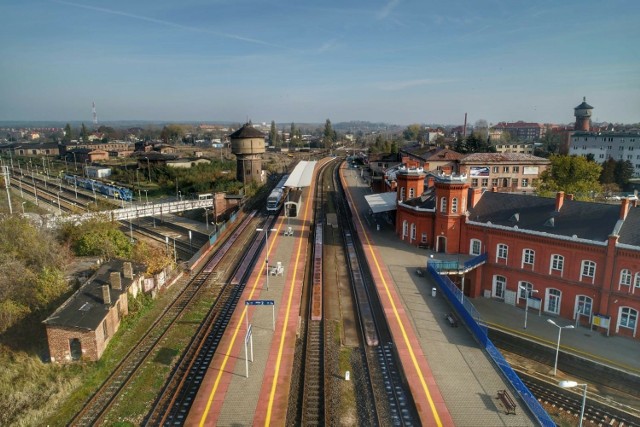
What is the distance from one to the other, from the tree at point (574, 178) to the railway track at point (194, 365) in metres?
47.5

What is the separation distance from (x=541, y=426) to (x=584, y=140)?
104 meters

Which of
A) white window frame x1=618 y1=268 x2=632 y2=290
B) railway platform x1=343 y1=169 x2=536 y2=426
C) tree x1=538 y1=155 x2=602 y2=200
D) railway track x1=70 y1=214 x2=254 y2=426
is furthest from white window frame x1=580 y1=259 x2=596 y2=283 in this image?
tree x1=538 y1=155 x2=602 y2=200

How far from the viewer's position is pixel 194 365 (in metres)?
23.3

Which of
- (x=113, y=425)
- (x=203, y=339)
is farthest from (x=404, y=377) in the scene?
(x=113, y=425)

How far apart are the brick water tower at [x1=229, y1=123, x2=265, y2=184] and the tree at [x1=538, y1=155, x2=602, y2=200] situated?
47.3 m

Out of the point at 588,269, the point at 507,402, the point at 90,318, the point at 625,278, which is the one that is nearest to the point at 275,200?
the point at 90,318

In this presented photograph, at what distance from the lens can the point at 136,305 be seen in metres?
29.4

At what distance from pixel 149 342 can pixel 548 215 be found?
29.9m

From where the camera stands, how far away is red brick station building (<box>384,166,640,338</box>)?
29.3 m

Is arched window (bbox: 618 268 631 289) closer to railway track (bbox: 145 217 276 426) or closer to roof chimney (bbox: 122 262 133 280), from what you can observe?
railway track (bbox: 145 217 276 426)

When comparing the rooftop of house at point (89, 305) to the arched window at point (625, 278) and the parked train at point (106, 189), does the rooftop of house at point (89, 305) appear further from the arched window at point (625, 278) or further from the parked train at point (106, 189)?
the parked train at point (106, 189)

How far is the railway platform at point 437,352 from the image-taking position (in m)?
19.2

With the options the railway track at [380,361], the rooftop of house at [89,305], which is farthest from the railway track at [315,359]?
the rooftop of house at [89,305]

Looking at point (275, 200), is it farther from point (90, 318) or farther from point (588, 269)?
point (588, 269)
